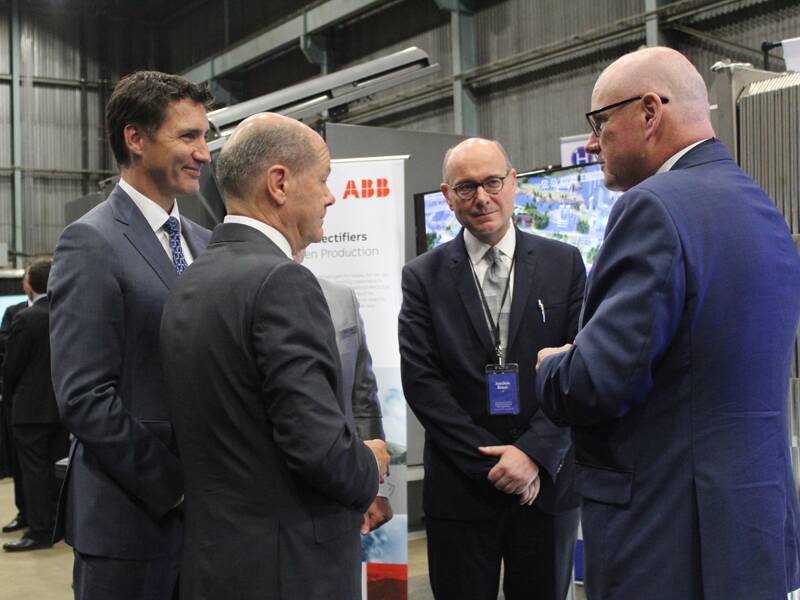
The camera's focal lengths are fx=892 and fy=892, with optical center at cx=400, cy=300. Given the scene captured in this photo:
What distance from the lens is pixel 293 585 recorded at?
1395 millimetres

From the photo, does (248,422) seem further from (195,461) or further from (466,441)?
(466,441)

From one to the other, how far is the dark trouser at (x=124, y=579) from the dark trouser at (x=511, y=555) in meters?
0.74

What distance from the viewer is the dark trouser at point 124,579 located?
1616 millimetres

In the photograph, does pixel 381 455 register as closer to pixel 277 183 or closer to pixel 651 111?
pixel 277 183

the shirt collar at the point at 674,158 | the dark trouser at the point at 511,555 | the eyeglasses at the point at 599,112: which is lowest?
the dark trouser at the point at 511,555

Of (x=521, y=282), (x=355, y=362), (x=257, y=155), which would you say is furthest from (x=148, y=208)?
(x=521, y=282)

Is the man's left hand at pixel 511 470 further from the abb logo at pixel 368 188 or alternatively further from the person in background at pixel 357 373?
the abb logo at pixel 368 188

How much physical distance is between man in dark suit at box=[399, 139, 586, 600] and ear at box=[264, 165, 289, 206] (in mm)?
806

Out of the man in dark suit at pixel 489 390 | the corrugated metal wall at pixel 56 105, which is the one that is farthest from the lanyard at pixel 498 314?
the corrugated metal wall at pixel 56 105

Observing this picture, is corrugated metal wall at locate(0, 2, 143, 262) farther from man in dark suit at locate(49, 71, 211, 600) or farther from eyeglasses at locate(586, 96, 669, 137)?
eyeglasses at locate(586, 96, 669, 137)

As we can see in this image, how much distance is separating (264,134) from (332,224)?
2.27m

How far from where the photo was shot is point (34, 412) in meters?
5.54

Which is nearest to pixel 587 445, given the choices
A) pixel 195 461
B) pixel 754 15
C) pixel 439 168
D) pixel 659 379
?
pixel 659 379

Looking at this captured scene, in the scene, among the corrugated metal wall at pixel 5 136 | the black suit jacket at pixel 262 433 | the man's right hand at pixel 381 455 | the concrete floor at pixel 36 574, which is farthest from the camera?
the corrugated metal wall at pixel 5 136
